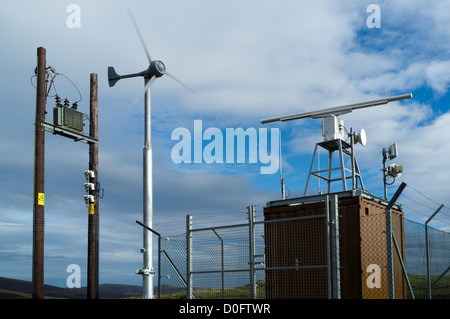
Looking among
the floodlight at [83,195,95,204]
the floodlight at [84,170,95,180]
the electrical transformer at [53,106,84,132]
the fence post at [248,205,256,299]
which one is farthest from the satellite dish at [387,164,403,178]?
the electrical transformer at [53,106,84,132]

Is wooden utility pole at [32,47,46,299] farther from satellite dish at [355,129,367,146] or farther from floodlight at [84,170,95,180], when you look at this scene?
satellite dish at [355,129,367,146]

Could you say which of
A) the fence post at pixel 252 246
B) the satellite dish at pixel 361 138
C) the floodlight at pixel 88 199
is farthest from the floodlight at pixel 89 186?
the satellite dish at pixel 361 138

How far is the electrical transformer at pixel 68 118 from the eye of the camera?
21672mm

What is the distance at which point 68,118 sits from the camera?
2208 cm

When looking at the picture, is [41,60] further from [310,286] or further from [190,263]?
[310,286]

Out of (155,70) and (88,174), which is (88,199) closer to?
(88,174)

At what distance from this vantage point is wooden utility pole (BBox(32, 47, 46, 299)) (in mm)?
19047

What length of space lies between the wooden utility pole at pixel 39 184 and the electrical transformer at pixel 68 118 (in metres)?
0.81

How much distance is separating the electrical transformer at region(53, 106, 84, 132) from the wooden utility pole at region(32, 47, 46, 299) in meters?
0.81

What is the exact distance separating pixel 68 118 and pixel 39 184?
3.64 metres

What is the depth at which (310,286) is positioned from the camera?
562 inches

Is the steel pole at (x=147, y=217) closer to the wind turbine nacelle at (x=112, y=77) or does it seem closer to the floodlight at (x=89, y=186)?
the wind turbine nacelle at (x=112, y=77)

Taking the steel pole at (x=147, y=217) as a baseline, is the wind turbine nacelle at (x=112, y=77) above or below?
above
